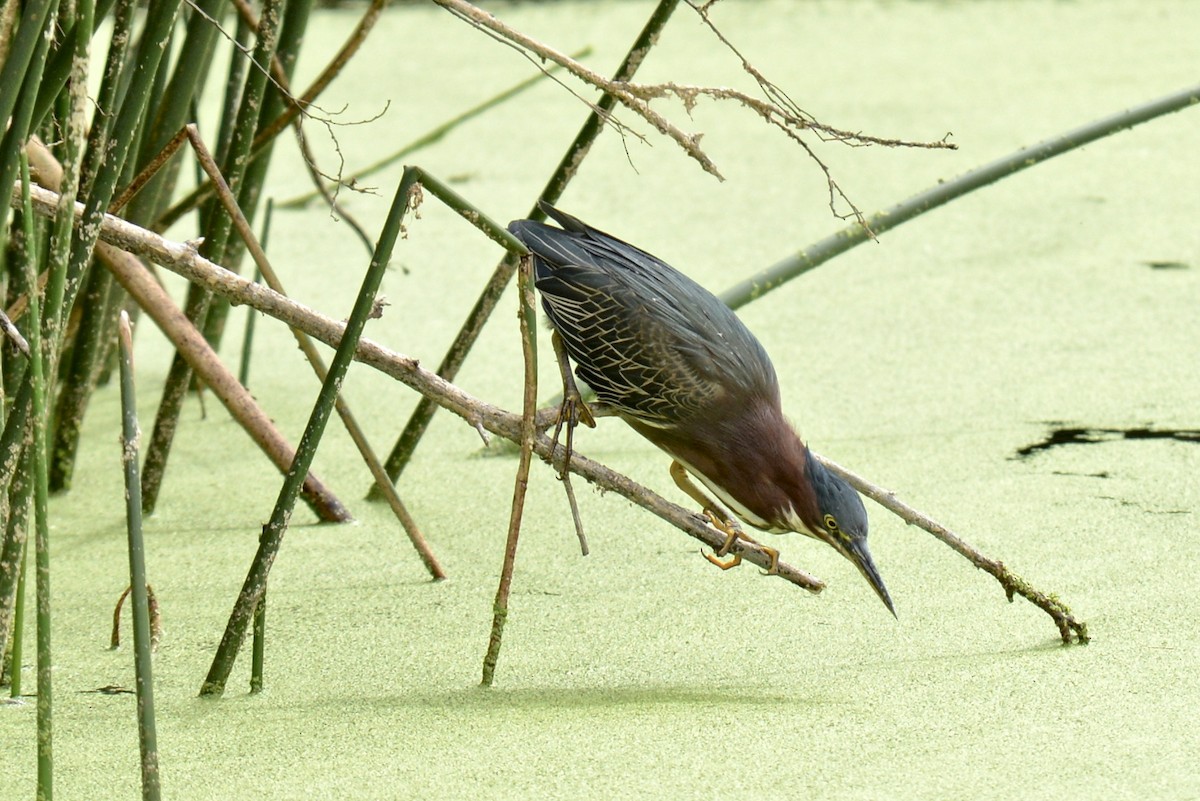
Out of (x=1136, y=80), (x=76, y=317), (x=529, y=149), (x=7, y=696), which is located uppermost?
(x=1136, y=80)

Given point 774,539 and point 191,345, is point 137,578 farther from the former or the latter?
point 774,539

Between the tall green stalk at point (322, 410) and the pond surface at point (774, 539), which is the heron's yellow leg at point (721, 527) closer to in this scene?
the pond surface at point (774, 539)

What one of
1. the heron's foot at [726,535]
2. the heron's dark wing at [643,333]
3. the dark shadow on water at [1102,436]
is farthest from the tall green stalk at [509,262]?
the dark shadow on water at [1102,436]

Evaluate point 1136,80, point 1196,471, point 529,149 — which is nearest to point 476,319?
point 1196,471

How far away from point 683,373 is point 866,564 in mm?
332

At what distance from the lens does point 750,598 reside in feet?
6.46

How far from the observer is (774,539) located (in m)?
2.23

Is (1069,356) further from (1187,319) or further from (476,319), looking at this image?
(476,319)

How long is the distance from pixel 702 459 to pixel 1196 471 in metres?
0.83

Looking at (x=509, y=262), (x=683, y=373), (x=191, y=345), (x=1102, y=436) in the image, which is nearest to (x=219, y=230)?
(x=191, y=345)

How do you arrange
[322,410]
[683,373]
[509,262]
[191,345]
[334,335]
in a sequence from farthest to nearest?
[191,345], [509,262], [683,373], [334,335], [322,410]

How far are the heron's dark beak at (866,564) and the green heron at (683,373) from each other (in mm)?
36

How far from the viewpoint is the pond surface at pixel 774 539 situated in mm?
1533

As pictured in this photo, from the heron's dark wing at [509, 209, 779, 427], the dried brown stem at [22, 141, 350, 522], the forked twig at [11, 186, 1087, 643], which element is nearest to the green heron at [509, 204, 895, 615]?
the heron's dark wing at [509, 209, 779, 427]
